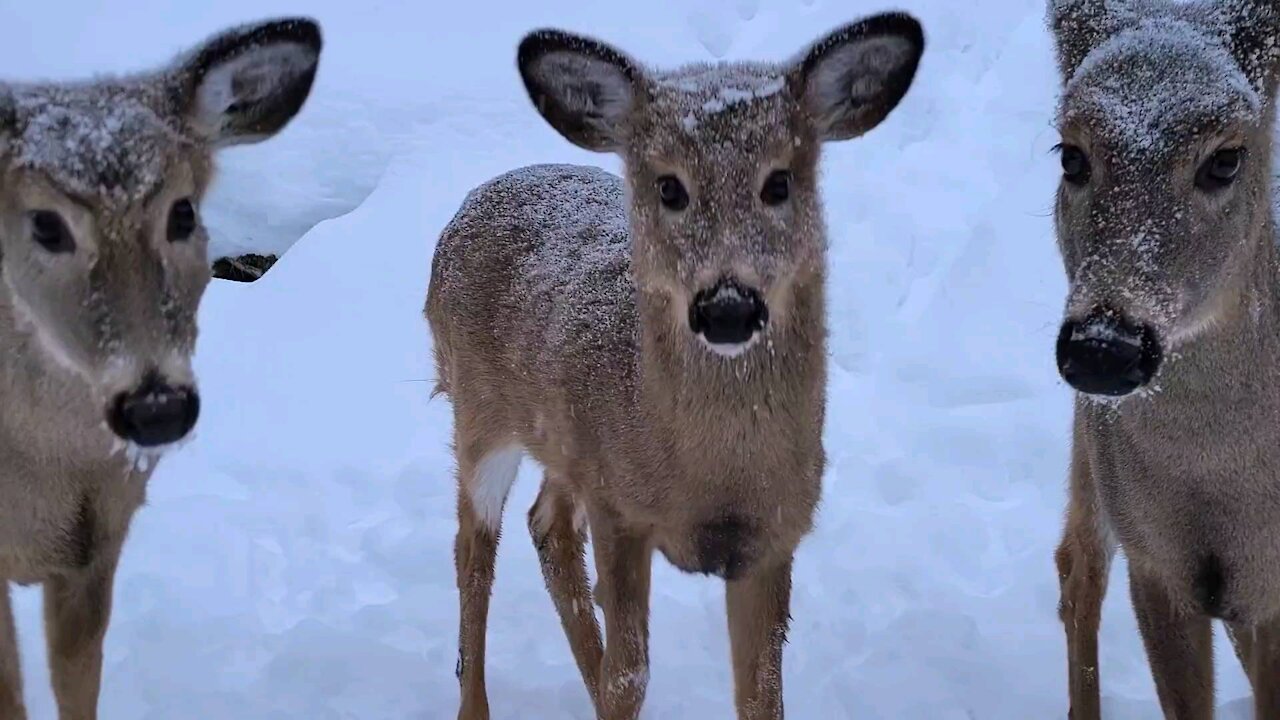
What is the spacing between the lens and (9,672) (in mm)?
4352

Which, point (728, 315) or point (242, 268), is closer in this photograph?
point (728, 315)

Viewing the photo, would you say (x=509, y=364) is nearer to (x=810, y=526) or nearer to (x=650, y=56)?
(x=810, y=526)

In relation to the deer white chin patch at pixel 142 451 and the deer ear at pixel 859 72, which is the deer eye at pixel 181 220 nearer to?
the deer white chin patch at pixel 142 451

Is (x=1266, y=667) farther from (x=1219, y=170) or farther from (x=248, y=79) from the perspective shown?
(x=248, y=79)

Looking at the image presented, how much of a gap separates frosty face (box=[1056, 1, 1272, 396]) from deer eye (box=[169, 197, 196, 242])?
218 cm

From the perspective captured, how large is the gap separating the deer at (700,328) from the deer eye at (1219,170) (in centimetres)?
88

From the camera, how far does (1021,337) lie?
26.1ft

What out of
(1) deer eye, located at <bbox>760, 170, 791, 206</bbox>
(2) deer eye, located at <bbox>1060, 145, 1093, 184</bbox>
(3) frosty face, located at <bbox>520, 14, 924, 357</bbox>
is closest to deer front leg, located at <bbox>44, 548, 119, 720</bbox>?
(3) frosty face, located at <bbox>520, 14, 924, 357</bbox>

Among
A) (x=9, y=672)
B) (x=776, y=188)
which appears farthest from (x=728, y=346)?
(x=9, y=672)

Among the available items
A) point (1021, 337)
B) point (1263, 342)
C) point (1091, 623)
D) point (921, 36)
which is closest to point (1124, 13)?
point (921, 36)

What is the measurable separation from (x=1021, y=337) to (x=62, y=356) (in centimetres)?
563

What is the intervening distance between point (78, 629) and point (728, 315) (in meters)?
2.20

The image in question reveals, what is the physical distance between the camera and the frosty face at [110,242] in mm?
3303

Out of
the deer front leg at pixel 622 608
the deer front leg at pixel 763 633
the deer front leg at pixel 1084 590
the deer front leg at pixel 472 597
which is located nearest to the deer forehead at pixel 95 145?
the deer front leg at pixel 622 608
